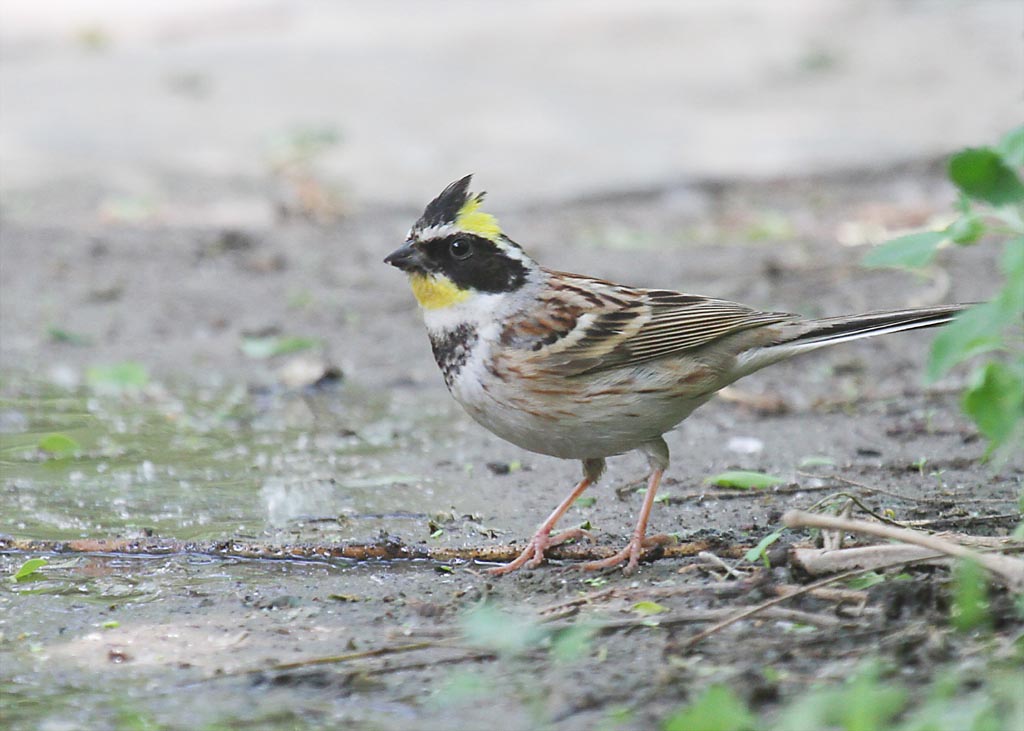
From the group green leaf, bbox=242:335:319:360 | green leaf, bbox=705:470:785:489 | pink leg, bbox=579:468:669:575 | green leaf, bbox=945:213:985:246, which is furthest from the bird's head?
green leaf, bbox=242:335:319:360

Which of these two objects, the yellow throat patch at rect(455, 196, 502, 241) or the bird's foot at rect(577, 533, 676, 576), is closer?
the bird's foot at rect(577, 533, 676, 576)

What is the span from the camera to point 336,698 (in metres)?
3.79

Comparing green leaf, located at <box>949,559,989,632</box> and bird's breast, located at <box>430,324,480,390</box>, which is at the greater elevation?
bird's breast, located at <box>430,324,480,390</box>

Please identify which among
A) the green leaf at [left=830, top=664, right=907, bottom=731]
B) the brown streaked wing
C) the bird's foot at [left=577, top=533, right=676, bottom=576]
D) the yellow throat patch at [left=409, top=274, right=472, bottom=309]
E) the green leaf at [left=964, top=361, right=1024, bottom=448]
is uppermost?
the yellow throat patch at [left=409, top=274, right=472, bottom=309]

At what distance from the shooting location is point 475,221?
17.3 feet

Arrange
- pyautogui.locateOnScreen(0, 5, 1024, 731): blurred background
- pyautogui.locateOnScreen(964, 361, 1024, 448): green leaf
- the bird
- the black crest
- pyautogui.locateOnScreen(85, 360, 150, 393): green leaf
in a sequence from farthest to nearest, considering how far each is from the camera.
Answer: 1. pyautogui.locateOnScreen(85, 360, 150, 393): green leaf
2. the black crest
3. the bird
4. pyautogui.locateOnScreen(0, 5, 1024, 731): blurred background
5. pyautogui.locateOnScreen(964, 361, 1024, 448): green leaf

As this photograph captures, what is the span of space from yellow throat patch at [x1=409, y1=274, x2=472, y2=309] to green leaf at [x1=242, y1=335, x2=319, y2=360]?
3.29 m

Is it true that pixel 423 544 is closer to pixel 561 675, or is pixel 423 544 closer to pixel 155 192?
pixel 561 675

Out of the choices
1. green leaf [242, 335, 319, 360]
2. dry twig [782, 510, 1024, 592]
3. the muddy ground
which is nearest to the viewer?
dry twig [782, 510, 1024, 592]

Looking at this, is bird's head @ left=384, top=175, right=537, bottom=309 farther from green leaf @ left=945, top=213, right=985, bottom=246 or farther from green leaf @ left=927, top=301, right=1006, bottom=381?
green leaf @ left=927, top=301, right=1006, bottom=381

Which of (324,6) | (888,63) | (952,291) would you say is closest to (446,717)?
(952,291)

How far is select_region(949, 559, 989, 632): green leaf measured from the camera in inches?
129

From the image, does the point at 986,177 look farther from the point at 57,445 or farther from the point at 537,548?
the point at 57,445

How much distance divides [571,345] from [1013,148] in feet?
6.19
